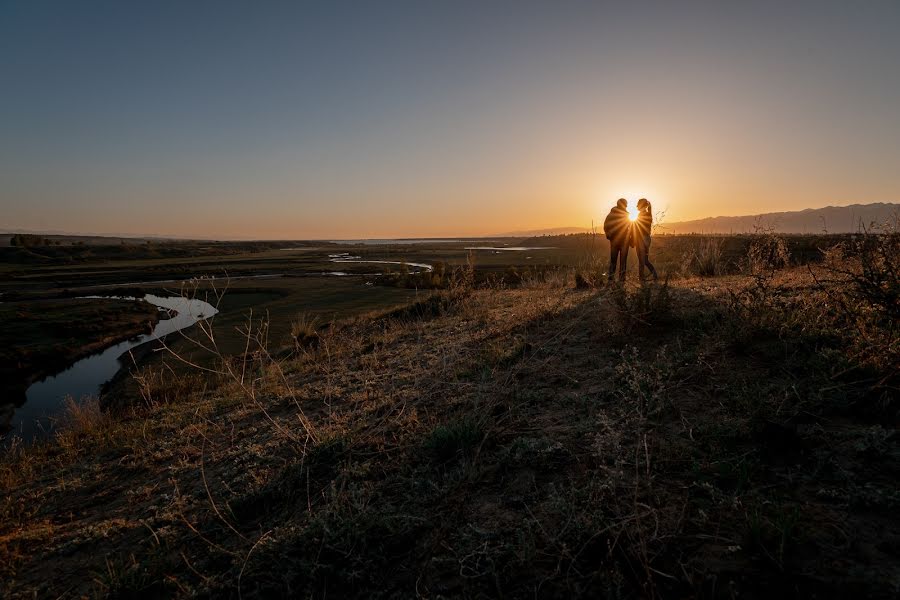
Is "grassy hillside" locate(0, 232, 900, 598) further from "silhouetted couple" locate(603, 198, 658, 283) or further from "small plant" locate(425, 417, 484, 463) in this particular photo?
"silhouetted couple" locate(603, 198, 658, 283)

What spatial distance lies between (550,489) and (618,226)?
953 centimetres

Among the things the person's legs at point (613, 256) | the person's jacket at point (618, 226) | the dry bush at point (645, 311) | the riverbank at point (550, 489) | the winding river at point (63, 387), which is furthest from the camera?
the person's legs at point (613, 256)

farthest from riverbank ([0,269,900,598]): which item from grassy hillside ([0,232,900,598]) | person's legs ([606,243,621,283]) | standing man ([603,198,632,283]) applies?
person's legs ([606,243,621,283])

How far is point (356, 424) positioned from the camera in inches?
165

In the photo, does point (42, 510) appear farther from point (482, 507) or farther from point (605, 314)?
point (605, 314)

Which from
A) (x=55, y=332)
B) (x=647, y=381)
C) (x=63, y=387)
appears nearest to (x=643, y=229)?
(x=647, y=381)

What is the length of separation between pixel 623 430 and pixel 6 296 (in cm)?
4037

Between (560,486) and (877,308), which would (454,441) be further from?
(877,308)

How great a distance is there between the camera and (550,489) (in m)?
2.55

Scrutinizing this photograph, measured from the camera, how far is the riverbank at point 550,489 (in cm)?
189

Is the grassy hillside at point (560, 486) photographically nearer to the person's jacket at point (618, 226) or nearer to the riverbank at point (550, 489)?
the riverbank at point (550, 489)

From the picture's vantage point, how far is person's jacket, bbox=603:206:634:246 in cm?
1066

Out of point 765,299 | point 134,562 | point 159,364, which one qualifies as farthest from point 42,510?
point 159,364

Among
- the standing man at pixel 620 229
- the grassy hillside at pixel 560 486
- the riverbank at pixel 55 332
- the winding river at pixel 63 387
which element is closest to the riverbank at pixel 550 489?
the grassy hillside at pixel 560 486
